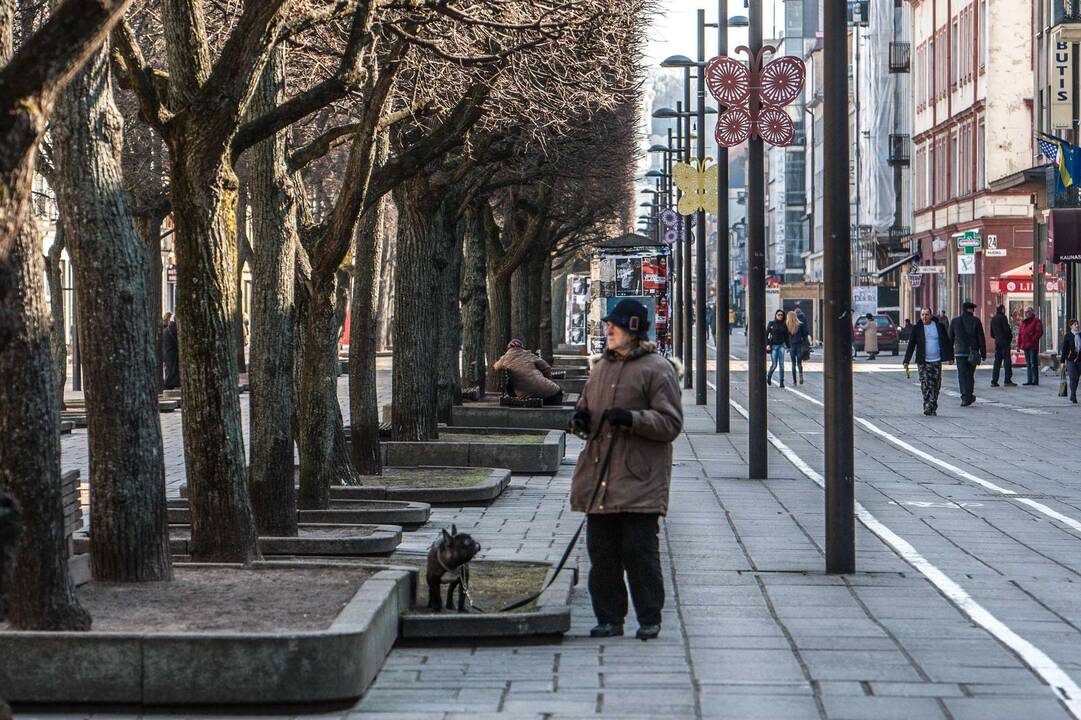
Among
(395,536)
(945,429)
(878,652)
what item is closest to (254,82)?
(395,536)

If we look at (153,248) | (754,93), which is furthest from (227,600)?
(153,248)

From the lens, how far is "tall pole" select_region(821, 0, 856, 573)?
1150 cm

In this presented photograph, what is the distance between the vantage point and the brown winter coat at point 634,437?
9.29m

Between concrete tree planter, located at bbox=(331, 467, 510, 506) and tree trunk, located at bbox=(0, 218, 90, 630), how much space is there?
22.7ft

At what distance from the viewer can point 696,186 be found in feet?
100

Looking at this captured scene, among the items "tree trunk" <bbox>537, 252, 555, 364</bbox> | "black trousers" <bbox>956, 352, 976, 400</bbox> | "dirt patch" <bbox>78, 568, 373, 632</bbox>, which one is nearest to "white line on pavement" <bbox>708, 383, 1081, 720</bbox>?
"dirt patch" <bbox>78, 568, 373, 632</bbox>

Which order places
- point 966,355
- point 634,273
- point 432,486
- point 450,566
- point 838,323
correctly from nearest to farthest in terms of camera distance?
point 450,566, point 838,323, point 432,486, point 966,355, point 634,273

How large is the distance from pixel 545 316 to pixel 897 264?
32883 millimetres

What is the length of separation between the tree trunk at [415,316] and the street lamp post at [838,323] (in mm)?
9109

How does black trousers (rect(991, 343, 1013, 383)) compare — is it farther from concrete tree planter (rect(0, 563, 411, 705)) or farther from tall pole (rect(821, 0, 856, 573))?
concrete tree planter (rect(0, 563, 411, 705))

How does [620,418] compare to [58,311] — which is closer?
[620,418]

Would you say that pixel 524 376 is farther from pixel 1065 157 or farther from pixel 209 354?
pixel 1065 157

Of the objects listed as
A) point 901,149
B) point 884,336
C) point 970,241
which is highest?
point 901,149

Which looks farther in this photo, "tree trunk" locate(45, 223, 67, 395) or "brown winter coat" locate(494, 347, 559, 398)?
"tree trunk" locate(45, 223, 67, 395)
